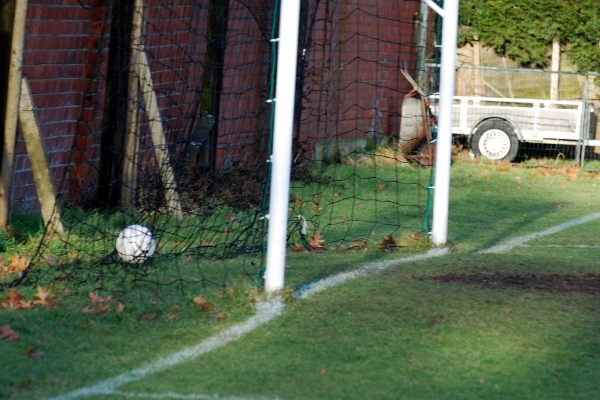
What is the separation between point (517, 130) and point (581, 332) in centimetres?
1125

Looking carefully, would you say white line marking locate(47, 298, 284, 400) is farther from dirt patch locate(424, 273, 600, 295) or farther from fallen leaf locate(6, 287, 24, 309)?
dirt patch locate(424, 273, 600, 295)

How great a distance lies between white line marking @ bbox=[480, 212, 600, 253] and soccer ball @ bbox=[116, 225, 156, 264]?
3.05m

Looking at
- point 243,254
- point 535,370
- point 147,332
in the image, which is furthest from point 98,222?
point 535,370

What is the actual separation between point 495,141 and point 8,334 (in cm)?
1268

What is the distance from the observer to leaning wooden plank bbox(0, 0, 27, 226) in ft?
24.4

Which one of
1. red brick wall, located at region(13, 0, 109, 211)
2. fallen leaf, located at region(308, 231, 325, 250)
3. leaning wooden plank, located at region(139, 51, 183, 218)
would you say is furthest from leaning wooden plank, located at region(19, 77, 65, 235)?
fallen leaf, located at region(308, 231, 325, 250)

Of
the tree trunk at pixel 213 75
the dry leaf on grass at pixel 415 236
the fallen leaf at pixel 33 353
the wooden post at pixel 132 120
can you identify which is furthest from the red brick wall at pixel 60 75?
the fallen leaf at pixel 33 353

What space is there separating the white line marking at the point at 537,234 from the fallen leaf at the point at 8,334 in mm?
4457

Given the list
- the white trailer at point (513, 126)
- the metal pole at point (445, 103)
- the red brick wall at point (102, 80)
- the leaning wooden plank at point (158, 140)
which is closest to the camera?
the metal pole at point (445, 103)

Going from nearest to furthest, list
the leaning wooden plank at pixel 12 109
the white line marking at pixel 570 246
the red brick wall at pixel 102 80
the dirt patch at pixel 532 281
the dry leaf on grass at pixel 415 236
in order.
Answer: the dirt patch at pixel 532 281
the leaning wooden plank at pixel 12 109
the dry leaf on grass at pixel 415 236
the white line marking at pixel 570 246
the red brick wall at pixel 102 80

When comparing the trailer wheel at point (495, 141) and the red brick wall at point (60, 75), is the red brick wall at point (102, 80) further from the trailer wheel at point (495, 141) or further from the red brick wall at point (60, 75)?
the trailer wheel at point (495, 141)

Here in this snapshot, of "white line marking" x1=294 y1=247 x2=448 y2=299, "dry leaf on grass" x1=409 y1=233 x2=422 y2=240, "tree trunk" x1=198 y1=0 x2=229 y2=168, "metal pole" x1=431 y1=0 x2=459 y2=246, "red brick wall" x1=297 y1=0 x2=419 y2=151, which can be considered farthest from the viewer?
"red brick wall" x1=297 y1=0 x2=419 y2=151

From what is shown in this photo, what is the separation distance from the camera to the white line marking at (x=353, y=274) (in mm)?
6289

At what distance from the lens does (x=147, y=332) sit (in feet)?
17.3
